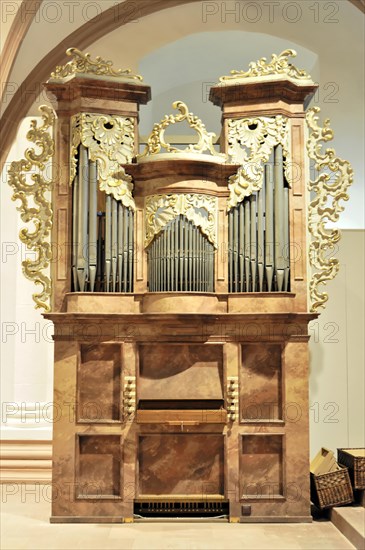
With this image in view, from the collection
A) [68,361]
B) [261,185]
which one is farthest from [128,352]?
[261,185]

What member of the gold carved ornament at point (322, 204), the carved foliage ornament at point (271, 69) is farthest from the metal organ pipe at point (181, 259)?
the carved foliage ornament at point (271, 69)

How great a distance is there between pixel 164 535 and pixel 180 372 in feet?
4.22

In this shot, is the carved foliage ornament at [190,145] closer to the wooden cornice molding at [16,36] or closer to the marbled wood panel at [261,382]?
the marbled wood panel at [261,382]

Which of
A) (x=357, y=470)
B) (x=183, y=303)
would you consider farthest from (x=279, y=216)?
(x=357, y=470)

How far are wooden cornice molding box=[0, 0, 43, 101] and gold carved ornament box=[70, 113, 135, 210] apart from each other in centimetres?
200

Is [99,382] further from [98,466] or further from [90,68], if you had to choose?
[90,68]

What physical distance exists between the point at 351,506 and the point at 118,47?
17.6 ft

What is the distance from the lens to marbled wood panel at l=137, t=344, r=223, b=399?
6504mm

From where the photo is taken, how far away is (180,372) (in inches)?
257

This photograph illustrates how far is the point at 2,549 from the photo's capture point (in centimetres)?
555

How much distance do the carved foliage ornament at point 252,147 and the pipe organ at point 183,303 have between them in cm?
1

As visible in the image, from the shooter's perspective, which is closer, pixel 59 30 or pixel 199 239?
pixel 199 239

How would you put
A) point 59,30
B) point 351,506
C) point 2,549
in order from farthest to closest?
1. point 59,30
2. point 351,506
3. point 2,549

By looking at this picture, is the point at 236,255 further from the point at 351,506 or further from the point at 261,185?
the point at 351,506
